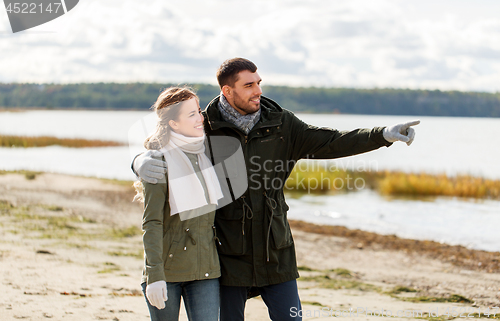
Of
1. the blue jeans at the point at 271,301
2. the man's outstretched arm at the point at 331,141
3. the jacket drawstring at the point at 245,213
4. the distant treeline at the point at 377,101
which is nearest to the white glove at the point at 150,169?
the jacket drawstring at the point at 245,213

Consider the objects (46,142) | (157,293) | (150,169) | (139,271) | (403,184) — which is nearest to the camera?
(157,293)

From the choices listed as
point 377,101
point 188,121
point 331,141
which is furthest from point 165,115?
point 377,101

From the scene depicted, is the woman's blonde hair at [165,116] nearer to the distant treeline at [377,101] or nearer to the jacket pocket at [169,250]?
the jacket pocket at [169,250]

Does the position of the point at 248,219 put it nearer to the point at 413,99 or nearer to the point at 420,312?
the point at 420,312

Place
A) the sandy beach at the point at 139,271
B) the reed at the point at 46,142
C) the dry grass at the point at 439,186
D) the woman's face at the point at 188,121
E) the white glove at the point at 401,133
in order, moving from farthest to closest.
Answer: the reed at the point at 46,142, the dry grass at the point at 439,186, the sandy beach at the point at 139,271, the white glove at the point at 401,133, the woman's face at the point at 188,121

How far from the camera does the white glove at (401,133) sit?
288cm

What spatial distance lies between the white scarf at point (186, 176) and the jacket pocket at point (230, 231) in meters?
0.20

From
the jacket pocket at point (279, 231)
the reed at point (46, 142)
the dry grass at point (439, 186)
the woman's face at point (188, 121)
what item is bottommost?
the dry grass at point (439, 186)

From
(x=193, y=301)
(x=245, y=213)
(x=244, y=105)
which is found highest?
(x=244, y=105)

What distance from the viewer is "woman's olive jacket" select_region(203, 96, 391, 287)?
3.03 metres

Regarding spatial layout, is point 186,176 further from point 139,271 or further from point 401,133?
point 139,271

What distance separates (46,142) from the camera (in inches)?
1298

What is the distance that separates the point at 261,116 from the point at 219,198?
66 cm

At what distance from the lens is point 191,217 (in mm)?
2699
